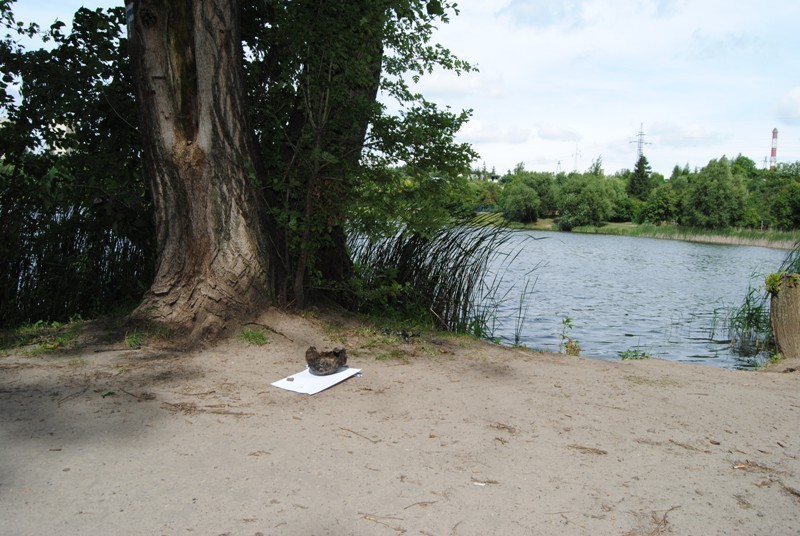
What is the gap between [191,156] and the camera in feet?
16.5

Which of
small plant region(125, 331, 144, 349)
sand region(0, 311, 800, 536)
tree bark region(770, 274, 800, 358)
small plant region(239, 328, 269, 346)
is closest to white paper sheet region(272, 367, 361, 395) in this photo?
sand region(0, 311, 800, 536)

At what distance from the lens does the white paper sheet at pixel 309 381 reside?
423 cm

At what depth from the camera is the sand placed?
273 cm

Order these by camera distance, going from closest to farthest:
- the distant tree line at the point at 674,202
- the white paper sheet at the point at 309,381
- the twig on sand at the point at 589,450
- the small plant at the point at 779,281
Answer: the twig on sand at the point at 589,450
the white paper sheet at the point at 309,381
the small plant at the point at 779,281
the distant tree line at the point at 674,202

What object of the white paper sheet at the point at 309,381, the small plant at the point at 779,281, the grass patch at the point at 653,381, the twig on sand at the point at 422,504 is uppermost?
the small plant at the point at 779,281

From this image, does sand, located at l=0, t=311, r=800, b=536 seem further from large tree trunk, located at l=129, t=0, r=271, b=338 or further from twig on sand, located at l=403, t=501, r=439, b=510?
large tree trunk, located at l=129, t=0, r=271, b=338

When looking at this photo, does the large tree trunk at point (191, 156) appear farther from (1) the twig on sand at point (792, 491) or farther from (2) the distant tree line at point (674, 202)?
(2) the distant tree line at point (674, 202)

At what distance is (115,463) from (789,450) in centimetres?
365

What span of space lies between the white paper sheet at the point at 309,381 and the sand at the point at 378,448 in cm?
6

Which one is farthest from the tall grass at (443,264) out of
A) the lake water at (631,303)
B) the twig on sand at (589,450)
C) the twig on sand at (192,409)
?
the twig on sand at (589,450)

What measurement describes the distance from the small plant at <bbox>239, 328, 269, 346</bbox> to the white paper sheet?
0.61 metres

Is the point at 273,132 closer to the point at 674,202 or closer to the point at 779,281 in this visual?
the point at 779,281

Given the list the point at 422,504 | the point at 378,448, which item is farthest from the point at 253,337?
the point at 422,504

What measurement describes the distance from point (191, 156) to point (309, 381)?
6.77ft
